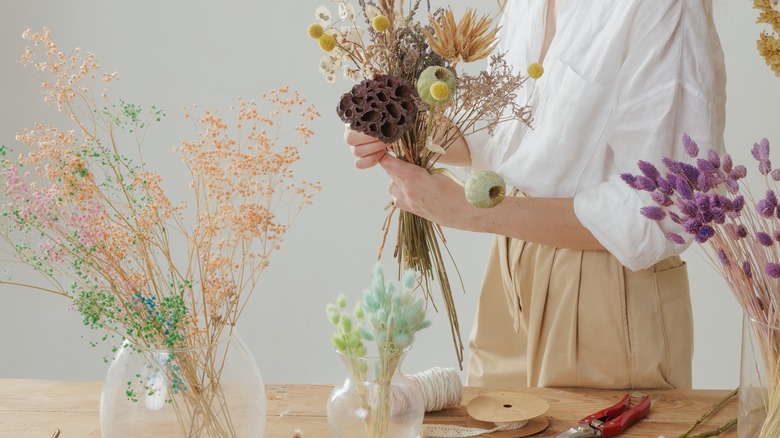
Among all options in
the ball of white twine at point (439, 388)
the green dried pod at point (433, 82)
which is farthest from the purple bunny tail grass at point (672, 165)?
the ball of white twine at point (439, 388)

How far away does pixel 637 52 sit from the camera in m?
1.68

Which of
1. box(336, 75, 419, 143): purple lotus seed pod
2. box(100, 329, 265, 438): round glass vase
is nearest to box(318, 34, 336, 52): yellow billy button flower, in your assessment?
box(336, 75, 419, 143): purple lotus seed pod

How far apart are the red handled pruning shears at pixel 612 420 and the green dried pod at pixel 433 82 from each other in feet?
1.91

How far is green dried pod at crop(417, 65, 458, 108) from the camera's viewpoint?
1.34 meters

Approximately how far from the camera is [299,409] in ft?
5.30

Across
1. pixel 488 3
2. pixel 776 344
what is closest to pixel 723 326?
pixel 488 3

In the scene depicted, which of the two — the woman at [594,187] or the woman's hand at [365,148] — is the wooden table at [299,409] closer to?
the woman at [594,187]

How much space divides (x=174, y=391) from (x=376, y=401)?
0.96ft

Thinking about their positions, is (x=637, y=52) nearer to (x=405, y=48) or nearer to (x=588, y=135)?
(x=588, y=135)

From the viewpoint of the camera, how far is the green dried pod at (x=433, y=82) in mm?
1343

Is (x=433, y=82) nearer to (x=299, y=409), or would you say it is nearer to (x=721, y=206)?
(x=721, y=206)

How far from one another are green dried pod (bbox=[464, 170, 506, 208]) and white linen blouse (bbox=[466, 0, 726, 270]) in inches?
14.0

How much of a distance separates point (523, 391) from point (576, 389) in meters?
0.13

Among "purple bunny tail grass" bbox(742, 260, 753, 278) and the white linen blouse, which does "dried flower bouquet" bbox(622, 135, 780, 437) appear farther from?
the white linen blouse
